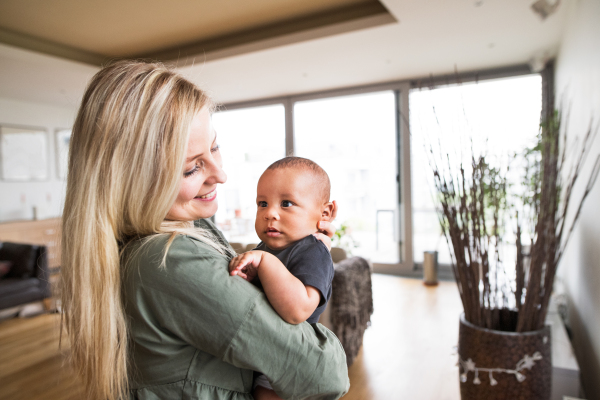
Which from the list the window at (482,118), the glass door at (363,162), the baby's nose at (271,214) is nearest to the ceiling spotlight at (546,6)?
the window at (482,118)

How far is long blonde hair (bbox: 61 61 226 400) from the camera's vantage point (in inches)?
29.1

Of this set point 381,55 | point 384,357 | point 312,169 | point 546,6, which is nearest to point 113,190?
point 312,169

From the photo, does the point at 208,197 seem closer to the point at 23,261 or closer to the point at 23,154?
the point at 23,261

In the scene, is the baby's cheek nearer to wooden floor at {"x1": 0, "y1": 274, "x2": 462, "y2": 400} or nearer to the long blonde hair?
the long blonde hair

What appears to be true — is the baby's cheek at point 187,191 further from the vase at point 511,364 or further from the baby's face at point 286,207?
the vase at point 511,364

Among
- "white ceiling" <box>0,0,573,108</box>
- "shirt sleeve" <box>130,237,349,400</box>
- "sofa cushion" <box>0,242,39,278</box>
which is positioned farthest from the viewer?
"sofa cushion" <box>0,242,39,278</box>

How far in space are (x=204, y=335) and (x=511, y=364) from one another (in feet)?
5.24

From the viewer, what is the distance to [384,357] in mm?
3211

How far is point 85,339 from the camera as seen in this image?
2.48 ft

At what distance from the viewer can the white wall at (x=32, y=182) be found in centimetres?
648

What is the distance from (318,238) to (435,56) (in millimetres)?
4352

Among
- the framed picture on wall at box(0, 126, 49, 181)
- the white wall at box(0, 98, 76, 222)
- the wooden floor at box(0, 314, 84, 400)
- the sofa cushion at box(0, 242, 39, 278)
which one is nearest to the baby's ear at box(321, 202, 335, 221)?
the wooden floor at box(0, 314, 84, 400)

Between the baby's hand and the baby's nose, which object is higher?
the baby's nose

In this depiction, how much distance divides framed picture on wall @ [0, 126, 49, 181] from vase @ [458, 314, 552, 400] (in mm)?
7274
